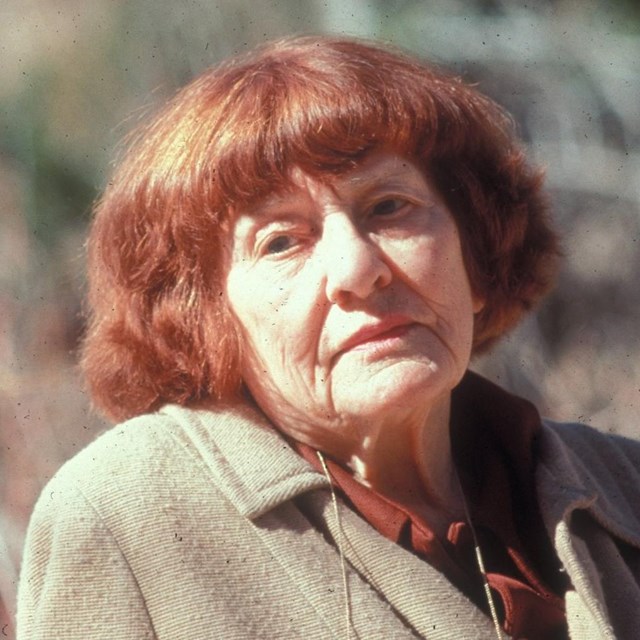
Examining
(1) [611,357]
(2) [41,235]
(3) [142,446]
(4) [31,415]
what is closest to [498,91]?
(1) [611,357]

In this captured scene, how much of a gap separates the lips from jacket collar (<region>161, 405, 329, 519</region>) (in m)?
0.23

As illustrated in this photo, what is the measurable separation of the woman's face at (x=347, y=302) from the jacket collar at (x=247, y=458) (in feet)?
0.26

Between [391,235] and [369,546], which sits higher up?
[391,235]

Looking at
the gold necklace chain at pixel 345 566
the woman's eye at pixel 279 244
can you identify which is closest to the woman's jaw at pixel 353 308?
the woman's eye at pixel 279 244

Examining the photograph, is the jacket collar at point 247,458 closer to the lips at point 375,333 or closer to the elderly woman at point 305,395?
the elderly woman at point 305,395

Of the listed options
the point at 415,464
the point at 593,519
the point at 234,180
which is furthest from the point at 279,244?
the point at 593,519

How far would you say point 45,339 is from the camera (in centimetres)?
385

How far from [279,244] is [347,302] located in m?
0.18

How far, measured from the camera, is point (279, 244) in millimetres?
2014

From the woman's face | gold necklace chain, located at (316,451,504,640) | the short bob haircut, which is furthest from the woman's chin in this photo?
the short bob haircut

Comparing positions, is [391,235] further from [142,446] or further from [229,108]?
[142,446]

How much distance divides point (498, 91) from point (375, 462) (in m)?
2.77

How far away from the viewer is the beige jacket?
1.80 metres

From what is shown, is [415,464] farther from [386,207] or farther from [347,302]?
[386,207]
